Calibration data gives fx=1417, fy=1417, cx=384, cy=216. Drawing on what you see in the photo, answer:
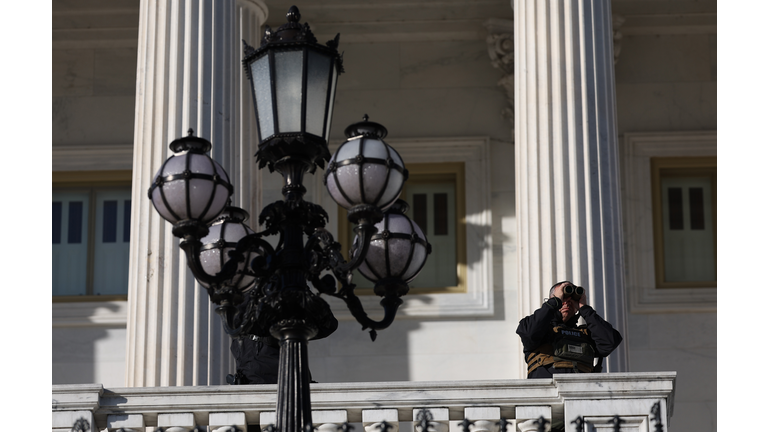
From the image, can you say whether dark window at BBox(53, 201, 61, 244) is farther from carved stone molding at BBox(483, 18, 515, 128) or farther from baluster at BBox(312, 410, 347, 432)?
baluster at BBox(312, 410, 347, 432)

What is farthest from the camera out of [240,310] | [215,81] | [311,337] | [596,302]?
[215,81]

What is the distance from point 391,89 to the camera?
21.8 metres

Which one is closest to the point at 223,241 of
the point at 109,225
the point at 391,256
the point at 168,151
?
the point at 391,256

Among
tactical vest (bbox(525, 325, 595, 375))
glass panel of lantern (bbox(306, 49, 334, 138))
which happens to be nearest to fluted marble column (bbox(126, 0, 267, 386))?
tactical vest (bbox(525, 325, 595, 375))

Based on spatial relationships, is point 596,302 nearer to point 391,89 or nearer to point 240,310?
point 240,310

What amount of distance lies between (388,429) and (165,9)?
7223mm

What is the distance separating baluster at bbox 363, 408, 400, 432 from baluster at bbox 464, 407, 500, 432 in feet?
1.86

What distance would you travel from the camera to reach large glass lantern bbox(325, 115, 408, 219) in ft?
30.4

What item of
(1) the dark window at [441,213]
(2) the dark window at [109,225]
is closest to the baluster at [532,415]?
(1) the dark window at [441,213]

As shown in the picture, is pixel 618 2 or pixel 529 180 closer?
pixel 529 180

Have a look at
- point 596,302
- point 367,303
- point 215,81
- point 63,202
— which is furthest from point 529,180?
point 63,202

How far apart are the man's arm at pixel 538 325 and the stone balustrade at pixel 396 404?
2.30 feet

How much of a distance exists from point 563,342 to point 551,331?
14 cm

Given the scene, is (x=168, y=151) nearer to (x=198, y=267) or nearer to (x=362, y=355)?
(x=362, y=355)
